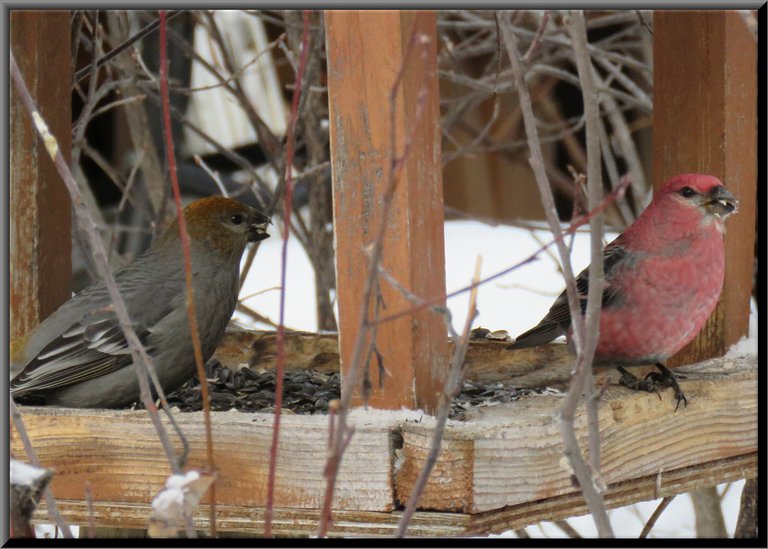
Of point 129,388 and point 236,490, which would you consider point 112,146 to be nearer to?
point 129,388

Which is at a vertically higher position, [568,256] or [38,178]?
[38,178]

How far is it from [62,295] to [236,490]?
4.86 ft

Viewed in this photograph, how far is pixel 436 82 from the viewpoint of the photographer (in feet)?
8.87

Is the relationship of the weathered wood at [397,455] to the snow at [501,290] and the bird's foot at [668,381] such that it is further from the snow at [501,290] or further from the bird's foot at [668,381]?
the snow at [501,290]

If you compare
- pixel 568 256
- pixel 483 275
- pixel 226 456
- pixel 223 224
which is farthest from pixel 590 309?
pixel 483 275

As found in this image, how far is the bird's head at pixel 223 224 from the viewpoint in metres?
3.96

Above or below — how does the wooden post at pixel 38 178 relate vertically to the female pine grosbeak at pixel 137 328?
above

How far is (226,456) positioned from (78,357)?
0.90 m

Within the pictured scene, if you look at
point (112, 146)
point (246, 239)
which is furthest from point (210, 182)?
point (246, 239)

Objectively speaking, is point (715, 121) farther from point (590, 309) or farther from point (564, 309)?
point (590, 309)

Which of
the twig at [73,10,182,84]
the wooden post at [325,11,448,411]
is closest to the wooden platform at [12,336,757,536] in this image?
the wooden post at [325,11,448,411]

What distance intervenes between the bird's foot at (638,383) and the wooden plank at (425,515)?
0.22 meters

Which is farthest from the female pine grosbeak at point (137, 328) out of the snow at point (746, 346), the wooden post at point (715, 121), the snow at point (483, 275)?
the snow at point (483, 275)

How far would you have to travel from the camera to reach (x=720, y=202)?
3.26 metres
